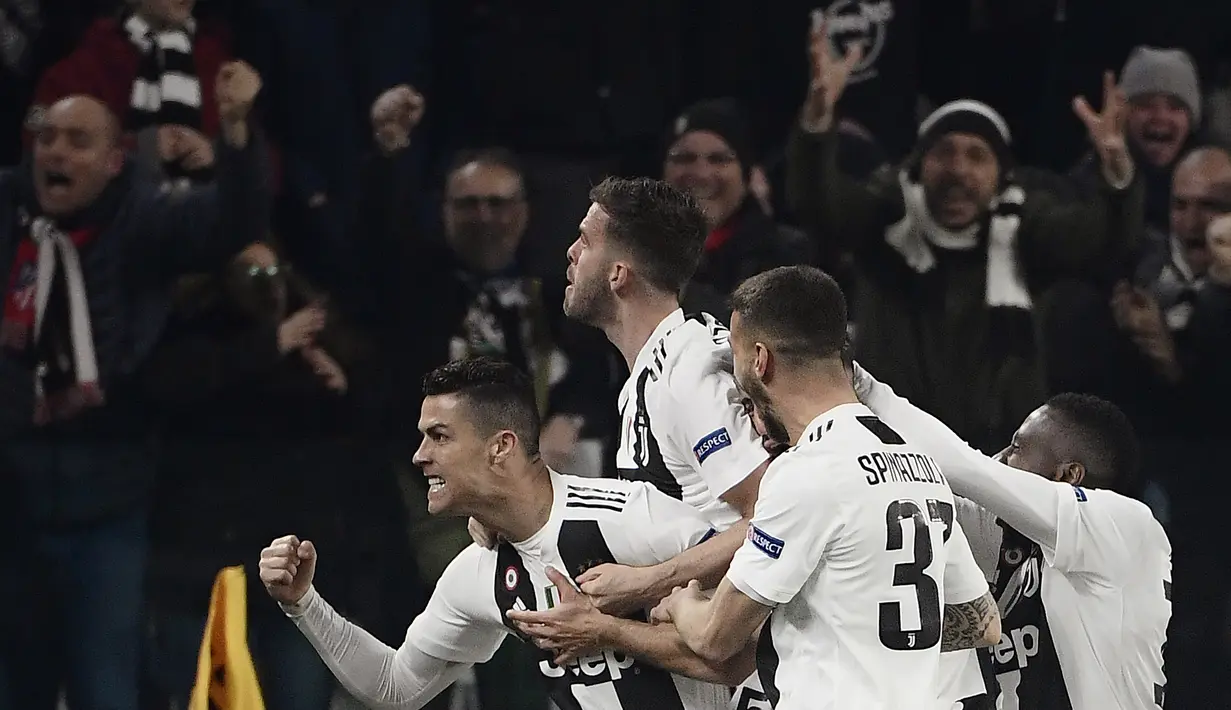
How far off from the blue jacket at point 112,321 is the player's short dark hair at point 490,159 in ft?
2.54

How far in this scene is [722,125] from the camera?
6.58 m

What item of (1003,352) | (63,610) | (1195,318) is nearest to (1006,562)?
(1003,352)

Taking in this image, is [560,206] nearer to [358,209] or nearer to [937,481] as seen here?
[358,209]

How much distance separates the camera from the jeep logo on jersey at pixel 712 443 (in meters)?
3.28

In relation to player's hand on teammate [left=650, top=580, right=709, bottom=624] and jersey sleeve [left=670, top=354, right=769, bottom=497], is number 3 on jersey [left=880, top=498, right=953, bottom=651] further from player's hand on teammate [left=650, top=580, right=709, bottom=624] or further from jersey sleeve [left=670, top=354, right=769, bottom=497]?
jersey sleeve [left=670, top=354, right=769, bottom=497]

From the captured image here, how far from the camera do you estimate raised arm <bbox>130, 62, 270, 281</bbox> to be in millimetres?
6363

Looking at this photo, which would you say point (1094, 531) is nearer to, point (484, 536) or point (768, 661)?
point (768, 661)

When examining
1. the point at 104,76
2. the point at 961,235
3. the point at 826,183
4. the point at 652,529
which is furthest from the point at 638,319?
the point at 104,76

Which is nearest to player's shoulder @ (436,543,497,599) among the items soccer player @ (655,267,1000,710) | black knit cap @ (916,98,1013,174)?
soccer player @ (655,267,1000,710)

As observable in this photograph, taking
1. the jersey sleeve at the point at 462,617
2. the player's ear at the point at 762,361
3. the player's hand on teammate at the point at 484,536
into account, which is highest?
the player's ear at the point at 762,361

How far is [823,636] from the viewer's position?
111 inches

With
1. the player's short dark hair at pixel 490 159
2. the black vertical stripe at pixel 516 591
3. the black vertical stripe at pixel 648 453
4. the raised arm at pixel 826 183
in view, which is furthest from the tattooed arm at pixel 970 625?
the player's short dark hair at pixel 490 159

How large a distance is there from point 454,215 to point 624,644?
137 inches

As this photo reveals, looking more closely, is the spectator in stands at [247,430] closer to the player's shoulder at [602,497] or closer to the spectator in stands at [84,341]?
the spectator in stands at [84,341]
